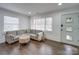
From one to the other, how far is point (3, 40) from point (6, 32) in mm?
483

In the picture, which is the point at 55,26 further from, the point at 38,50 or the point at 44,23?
the point at 38,50

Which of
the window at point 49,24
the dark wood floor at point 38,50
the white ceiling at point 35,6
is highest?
the white ceiling at point 35,6

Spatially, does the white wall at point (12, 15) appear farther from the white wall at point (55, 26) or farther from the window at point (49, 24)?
the window at point (49, 24)

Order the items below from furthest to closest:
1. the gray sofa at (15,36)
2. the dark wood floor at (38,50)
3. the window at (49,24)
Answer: the window at (49,24) < the gray sofa at (15,36) < the dark wood floor at (38,50)

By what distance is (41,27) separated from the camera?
3850 mm

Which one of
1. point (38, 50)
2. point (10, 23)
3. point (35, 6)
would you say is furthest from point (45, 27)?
point (10, 23)

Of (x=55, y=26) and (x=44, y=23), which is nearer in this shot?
(x=44, y=23)

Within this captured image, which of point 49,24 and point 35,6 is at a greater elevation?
point 35,6

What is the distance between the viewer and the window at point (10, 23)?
3.67 m

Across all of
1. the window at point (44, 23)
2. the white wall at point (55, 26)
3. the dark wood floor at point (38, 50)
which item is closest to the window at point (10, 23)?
the dark wood floor at point (38, 50)

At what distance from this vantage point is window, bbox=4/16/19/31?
3.67 m

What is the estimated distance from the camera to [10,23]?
3.93 meters

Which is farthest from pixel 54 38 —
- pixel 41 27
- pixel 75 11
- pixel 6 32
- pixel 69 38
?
pixel 6 32
